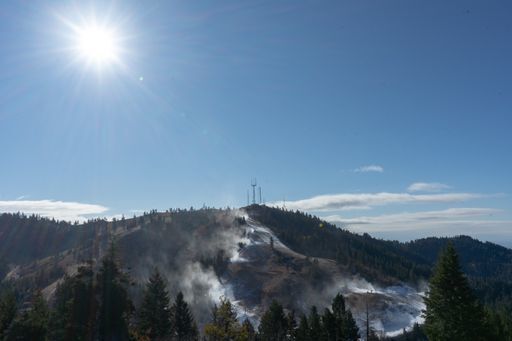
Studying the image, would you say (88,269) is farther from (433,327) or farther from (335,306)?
(335,306)

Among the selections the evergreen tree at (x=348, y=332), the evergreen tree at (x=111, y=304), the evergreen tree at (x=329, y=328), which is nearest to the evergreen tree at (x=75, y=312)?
the evergreen tree at (x=111, y=304)

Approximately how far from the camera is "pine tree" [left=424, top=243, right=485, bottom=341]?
108 ft

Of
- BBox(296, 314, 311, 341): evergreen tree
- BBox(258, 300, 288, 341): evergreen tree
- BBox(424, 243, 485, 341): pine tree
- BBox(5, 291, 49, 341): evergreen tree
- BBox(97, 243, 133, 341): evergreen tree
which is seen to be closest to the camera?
BBox(424, 243, 485, 341): pine tree

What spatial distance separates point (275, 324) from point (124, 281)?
4046 cm

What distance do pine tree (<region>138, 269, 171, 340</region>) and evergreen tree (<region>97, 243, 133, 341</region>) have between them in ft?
29.0

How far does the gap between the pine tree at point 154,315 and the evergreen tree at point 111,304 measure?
8836mm

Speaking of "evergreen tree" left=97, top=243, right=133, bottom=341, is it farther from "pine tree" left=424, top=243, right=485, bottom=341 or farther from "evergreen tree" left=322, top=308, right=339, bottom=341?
"evergreen tree" left=322, top=308, right=339, bottom=341

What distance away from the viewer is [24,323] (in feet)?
133

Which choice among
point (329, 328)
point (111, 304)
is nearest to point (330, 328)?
point (329, 328)

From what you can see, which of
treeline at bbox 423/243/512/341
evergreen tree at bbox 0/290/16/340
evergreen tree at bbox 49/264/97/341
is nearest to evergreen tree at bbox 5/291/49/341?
evergreen tree at bbox 49/264/97/341

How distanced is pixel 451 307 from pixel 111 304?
29416 mm

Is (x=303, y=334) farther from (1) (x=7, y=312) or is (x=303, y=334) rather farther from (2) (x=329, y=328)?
(1) (x=7, y=312)

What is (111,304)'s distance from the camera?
41906 millimetres

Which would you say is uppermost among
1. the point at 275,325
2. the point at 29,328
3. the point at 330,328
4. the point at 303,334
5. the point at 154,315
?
the point at 29,328
